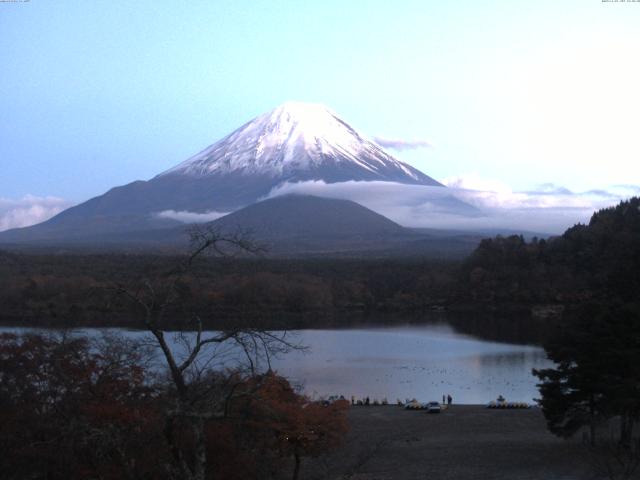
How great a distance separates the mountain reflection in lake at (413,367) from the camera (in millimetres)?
17141

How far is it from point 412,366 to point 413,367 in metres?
0.13

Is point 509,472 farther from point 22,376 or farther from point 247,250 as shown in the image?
point 247,250

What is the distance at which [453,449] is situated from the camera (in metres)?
10.7

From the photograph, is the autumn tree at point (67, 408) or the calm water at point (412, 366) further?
the calm water at point (412, 366)

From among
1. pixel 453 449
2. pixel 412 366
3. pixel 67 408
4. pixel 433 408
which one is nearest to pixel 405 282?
pixel 412 366

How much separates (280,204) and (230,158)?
56.9 ft

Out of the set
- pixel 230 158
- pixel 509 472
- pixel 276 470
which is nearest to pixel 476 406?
pixel 509 472

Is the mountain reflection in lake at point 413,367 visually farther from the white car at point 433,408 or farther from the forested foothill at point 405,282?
the forested foothill at point 405,282

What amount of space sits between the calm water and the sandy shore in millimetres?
2244

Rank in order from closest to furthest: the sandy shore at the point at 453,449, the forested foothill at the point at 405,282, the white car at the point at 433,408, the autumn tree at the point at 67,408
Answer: the autumn tree at the point at 67,408, the sandy shore at the point at 453,449, the white car at the point at 433,408, the forested foothill at the point at 405,282

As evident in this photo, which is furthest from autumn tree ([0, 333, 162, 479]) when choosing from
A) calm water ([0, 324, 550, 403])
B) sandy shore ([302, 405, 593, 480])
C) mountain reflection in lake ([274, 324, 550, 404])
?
mountain reflection in lake ([274, 324, 550, 404])

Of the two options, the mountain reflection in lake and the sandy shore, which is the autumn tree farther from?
the mountain reflection in lake

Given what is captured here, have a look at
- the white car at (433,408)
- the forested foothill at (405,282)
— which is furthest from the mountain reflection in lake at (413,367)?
the forested foothill at (405,282)

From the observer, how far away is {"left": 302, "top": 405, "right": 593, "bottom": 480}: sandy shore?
912cm
